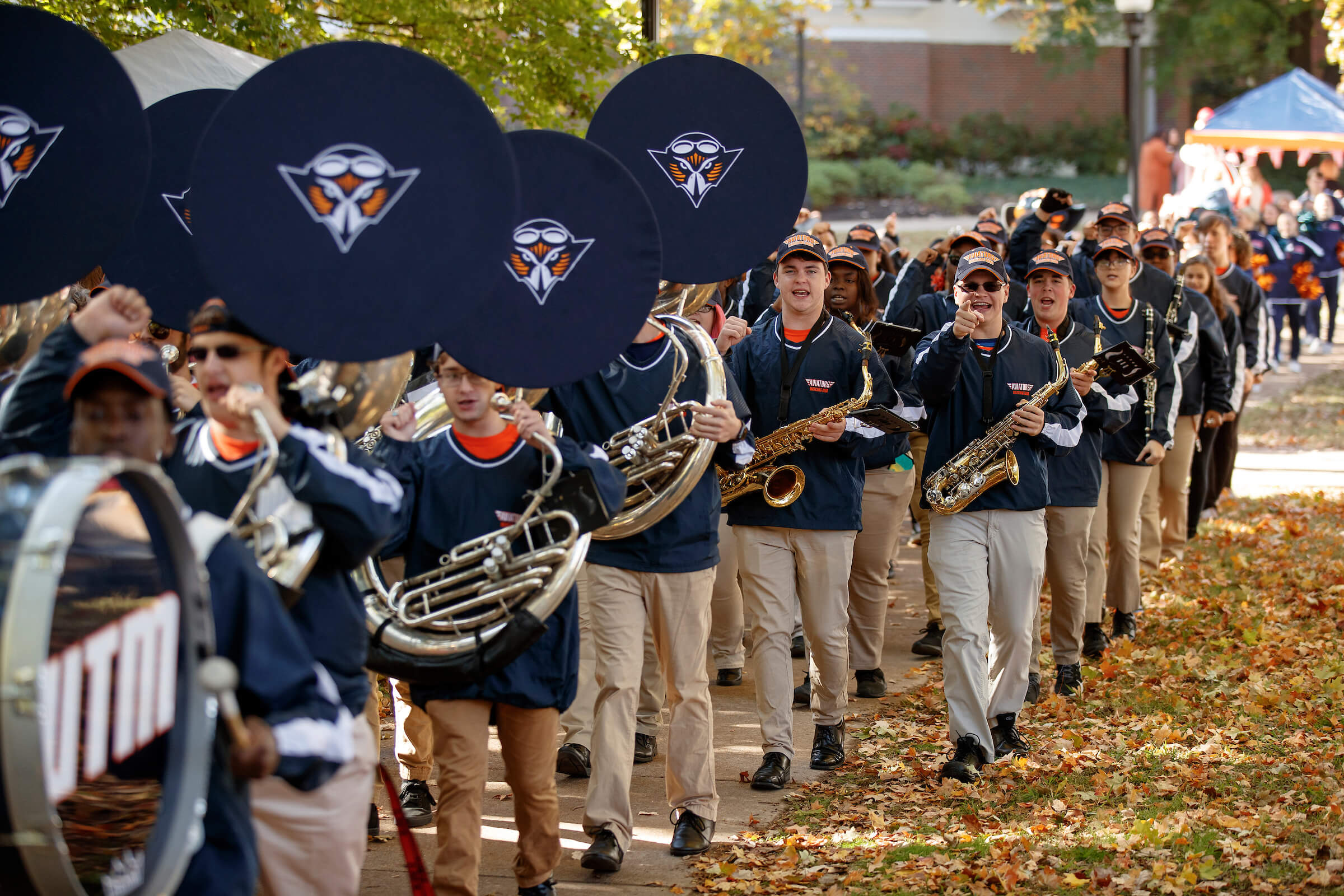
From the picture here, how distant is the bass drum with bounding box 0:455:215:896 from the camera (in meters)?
2.46

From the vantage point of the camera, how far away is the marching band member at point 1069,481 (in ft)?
25.2

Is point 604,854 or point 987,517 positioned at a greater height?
point 987,517

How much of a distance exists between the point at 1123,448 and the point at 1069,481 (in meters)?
1.20

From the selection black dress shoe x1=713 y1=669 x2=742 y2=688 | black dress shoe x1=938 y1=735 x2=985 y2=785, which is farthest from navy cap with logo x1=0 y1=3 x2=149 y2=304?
black dress shoe x1=713 y1=669 x2=742 y2=688

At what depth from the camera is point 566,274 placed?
15.6 ft

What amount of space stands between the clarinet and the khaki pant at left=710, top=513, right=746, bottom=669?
2633 mm

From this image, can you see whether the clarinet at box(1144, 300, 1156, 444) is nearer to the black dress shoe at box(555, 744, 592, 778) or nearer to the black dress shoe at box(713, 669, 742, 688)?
the black dress shoe at box(713, 669, 742, 688)

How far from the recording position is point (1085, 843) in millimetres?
5520

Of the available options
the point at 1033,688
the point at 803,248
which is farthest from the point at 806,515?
the point at 1033,688

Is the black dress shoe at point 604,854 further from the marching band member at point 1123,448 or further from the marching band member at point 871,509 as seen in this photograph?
the marching band member at point 1123,448

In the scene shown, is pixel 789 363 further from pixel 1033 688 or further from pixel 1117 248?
pixel 1117 248

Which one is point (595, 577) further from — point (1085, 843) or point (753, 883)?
point (1085, 843)

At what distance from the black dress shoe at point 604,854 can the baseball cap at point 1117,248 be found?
506cm

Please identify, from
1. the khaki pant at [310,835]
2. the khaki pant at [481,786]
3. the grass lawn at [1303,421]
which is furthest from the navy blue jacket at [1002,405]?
the grass lawn at [1303,421]
